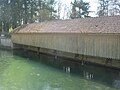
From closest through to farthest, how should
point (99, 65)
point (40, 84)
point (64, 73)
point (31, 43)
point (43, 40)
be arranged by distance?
1. point (40, 84)
2. point (64, 73)
3. point (99, 65)
4. point (43, 40)
5. point (31, 43)

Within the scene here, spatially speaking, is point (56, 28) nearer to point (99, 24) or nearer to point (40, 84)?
point (99, 24)

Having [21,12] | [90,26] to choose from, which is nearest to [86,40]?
[90,26]

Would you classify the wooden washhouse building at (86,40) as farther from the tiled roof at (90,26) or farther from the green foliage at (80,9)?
the green foliage at (80,9)

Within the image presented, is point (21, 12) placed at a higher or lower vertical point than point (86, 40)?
higher

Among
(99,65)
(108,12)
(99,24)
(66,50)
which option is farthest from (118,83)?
(108,12)

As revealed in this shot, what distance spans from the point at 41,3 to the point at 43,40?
2995 centimetres

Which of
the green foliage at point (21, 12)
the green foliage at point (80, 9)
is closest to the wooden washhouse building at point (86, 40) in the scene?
the green foliage at point (21, 12)

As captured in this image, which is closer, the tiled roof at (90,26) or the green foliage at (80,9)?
the tiled roof at (90,26)

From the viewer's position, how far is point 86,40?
2020 centimetres

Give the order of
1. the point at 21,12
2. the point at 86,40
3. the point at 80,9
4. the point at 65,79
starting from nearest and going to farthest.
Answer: the point at 65,79 < the point at 86,40 < the point at 21,12 < the point at 80,9

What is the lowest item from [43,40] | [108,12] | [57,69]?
[57,69]

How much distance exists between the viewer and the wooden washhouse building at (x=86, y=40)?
17750 mm

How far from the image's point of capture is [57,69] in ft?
66.3

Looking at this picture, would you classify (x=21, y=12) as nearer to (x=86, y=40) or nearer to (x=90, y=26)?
(x=90, y=26)
